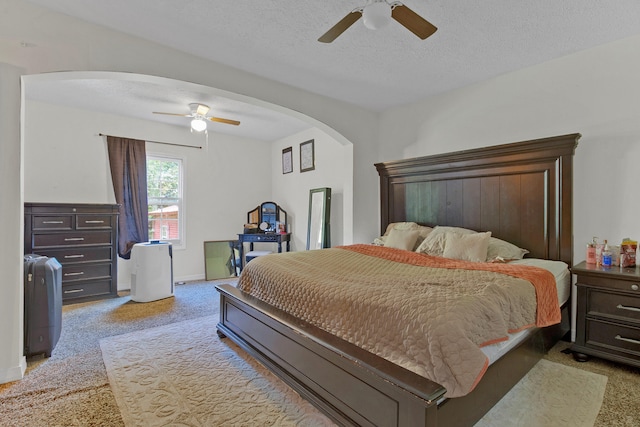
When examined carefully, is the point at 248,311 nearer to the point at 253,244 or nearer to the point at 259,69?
the point at 259,69

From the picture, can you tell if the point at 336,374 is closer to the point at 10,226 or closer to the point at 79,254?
the point at 10,226

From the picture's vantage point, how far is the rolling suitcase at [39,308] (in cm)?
239

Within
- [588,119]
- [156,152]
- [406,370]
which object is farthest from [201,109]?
[588,119]

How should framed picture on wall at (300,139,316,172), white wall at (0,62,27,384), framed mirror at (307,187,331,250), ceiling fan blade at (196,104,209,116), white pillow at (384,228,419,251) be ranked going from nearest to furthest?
white wall at (0,62,27,384) → white pillow at (384,228,419,251) → ceiling fan blade at (196,104,209,116) → framed mirror at (307,187,331,250) → framed picture on wall at (300,139,316,172)

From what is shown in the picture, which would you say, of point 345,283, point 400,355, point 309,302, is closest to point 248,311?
point 309,302

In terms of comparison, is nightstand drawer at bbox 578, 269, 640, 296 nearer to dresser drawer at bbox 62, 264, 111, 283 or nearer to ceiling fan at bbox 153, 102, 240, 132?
ceiling fan at bbox 153, 102, 240, 132

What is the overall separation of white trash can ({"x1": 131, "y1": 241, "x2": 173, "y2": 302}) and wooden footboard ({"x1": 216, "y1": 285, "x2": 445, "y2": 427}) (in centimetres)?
214

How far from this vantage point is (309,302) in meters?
2.02

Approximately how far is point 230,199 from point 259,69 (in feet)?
10.00

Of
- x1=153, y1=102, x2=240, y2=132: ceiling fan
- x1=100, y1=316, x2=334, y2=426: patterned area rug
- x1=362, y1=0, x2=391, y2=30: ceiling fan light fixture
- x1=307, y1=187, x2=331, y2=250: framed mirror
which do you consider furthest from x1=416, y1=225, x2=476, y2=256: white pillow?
x1=153, y1=102, x2=240, y2=132: ceiling fan

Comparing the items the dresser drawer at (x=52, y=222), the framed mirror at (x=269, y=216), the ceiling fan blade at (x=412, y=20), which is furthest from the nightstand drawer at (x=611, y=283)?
the dresser drawer at (x=52, y=222)

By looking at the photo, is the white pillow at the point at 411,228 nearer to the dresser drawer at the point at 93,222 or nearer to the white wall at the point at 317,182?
the white wall at the point at 317,182

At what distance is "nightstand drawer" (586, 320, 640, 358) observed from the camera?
7.04ft

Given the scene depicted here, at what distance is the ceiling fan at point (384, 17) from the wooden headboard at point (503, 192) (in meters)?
1.74
